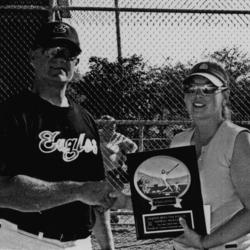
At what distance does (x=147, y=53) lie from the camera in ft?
18.3

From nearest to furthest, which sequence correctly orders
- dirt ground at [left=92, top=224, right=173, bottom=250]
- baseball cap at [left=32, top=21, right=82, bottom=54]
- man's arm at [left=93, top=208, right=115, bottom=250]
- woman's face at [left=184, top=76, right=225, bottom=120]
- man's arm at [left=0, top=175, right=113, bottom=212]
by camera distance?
man's arm at [left=0, top=175, right=113, bottom=212] < woman's face at [left=184, top=76, right=225, bottom=120] < baseball cap at [left=32, top=21, right=82, bottom=54] < man's arm at [left=93, top=208, right=115, bottom=250] < dirt ground at [left=92, top=224, right=173, bottom=250]

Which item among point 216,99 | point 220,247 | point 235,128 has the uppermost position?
point 216,99

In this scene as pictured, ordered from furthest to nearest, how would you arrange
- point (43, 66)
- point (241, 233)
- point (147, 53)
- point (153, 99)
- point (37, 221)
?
point (153, 99) < point (147, 53) < point (43, 66) < point (37, 221) < point (241, 233)

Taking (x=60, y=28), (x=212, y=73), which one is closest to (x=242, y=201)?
(x=212, y=73)

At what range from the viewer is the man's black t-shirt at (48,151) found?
2.15m

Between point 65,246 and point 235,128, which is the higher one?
point 235,128

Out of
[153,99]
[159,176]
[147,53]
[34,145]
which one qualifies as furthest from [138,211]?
[153,99]

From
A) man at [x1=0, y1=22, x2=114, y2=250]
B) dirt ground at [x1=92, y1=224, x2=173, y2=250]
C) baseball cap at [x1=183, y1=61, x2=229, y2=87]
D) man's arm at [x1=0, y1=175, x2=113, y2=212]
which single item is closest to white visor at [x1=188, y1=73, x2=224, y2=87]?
baseball cap at [x1=183, y1=61, x2=229, y2=87]

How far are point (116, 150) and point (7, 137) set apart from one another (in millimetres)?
879

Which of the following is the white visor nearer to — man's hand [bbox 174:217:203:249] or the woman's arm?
the woman's arm

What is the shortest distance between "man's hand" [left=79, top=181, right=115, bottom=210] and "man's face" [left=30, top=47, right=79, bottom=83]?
23.2 inches

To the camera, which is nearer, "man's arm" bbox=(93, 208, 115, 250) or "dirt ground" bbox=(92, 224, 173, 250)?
"man's arm" bbox=(93, 208, 115, 250)

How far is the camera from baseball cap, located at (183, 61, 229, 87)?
7.60ft

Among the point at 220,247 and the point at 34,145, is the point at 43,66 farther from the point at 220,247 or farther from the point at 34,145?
the point at 220,247
